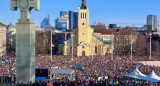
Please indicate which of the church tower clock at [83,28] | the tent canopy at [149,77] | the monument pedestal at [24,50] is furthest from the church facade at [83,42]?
the monument pedestal at [24,50]

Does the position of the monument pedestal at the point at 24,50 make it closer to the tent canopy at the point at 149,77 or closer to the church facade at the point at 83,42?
the tent canopy at the point at 149,77

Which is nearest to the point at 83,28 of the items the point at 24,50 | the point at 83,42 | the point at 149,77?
the point at 83,42

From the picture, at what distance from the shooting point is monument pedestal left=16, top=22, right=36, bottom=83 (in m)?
23.6

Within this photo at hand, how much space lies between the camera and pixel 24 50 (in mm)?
23734

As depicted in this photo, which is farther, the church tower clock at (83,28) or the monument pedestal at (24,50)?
the church tower clock at (83,28)

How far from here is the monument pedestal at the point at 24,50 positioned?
2359cm

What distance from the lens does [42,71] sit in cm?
3030

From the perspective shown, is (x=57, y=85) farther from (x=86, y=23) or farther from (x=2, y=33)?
(x=2, y=33)

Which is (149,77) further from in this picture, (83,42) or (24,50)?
(83,42)

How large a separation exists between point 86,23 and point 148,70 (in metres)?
31.5

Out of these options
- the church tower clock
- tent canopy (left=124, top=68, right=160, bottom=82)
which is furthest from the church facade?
tent canopy (left=124, top=68, right=160, bottom=82)

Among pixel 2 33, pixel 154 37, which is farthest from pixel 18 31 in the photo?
pixel 154 37

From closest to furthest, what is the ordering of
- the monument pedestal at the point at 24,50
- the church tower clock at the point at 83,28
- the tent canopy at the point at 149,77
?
the monument pedestal at the point at 24,50 < the tent canopy at the point at 149,77 < the church tower clock at the point at 83,28

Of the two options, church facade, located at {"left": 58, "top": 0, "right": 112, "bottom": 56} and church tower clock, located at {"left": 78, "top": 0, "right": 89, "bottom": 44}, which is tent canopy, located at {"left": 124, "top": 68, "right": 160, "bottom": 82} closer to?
church facade, located at {"left": 58, "top": 0, "right": 112, "bottom": 56}
